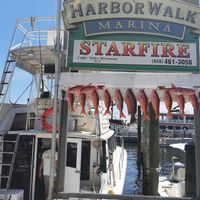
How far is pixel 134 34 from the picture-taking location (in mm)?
5844

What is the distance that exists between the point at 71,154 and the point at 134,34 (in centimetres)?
326

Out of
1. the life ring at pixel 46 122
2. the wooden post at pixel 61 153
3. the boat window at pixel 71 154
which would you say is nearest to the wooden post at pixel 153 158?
the boat window at pixel 71 154

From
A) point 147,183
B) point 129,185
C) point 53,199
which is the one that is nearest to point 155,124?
point 147,183

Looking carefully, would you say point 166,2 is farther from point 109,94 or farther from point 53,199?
point 53,199

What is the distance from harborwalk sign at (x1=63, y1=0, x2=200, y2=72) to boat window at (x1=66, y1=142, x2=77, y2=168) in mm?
2637

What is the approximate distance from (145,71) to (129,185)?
13.8 m

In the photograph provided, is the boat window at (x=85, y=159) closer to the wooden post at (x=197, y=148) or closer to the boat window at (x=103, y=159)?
the boat window at (x=103, y=159)

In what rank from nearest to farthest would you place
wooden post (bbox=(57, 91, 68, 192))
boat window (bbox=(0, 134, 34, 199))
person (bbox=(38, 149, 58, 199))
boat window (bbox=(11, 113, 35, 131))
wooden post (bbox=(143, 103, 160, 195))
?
wooden post (bbox=(57, 91, 68, 192)), person (bbox=(38, 149, 58, 199)), boat window (bbox=(0, 134, 34, 199)), boat window (bbox=(11, 113, 35, 131)), wooden post (bbox=(143, 103, 160, 195))

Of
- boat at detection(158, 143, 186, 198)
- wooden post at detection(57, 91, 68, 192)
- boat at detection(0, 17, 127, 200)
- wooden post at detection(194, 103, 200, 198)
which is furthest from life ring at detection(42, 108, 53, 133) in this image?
boat at detection(158, 143, 186, 198)

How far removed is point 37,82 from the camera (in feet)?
34.1

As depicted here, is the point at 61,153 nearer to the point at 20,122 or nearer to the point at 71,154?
the point at 71,154

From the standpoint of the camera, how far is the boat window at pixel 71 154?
7758 millimetres

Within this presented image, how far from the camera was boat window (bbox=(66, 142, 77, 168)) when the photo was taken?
7.76 metres

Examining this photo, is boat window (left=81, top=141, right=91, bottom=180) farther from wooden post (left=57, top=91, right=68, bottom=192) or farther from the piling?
wooden post (left=57, top=91, right=68, bottom=192)
